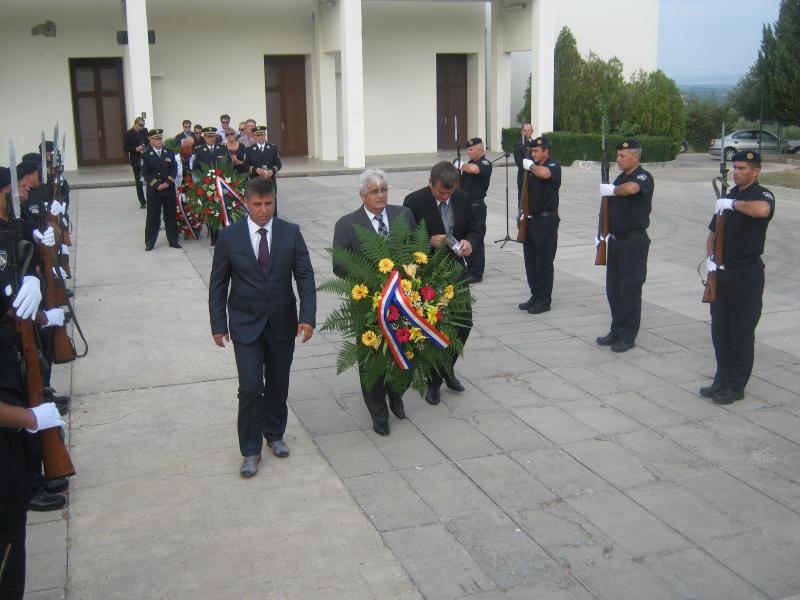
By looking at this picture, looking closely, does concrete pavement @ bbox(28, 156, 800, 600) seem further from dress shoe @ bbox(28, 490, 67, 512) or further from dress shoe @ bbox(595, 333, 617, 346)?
dress shoe @ bbox(595, 333, 617, 346)

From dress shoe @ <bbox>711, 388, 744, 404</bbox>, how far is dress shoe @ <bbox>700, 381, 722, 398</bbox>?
1.0 inches

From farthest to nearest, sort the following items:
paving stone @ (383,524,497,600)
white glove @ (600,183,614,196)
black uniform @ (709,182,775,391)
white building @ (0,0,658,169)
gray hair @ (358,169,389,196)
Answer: white building @ (0,0,658,169)
white glove @ (600,183,614,196)
black uniform @ (709,182,775,391)
gray hair @ (358,169,389,196)
paving stone @ (383,524,497,600)

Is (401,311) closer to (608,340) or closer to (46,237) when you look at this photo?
(46,237)

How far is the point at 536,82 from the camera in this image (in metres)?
26.6

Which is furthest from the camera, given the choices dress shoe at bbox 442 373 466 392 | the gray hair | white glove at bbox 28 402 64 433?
dress shoe at bbox 442 373 466 392

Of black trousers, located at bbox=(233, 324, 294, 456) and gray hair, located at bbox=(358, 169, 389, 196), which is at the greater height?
gray hair, located at bbox=(358, 169, 389, 196)

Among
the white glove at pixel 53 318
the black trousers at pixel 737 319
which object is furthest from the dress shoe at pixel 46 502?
the black trousers at pixel 737 319

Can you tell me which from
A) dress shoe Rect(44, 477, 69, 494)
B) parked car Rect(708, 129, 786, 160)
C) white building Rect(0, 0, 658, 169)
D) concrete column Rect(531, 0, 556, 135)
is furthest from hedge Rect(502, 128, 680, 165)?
dress shoe Rect(44, 477, 69, 494)

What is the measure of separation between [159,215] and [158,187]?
505mm

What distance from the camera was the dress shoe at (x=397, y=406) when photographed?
671 cm

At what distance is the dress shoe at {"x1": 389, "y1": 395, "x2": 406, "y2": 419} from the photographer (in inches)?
264

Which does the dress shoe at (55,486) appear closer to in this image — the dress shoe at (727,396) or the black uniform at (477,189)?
the dress shoe at (727,396)

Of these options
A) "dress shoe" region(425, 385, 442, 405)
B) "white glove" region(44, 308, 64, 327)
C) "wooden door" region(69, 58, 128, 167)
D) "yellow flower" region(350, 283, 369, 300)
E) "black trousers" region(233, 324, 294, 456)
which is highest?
"wooden door" region(69, 58, 128, 167)

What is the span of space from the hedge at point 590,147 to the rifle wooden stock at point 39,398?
2174 centimetres
